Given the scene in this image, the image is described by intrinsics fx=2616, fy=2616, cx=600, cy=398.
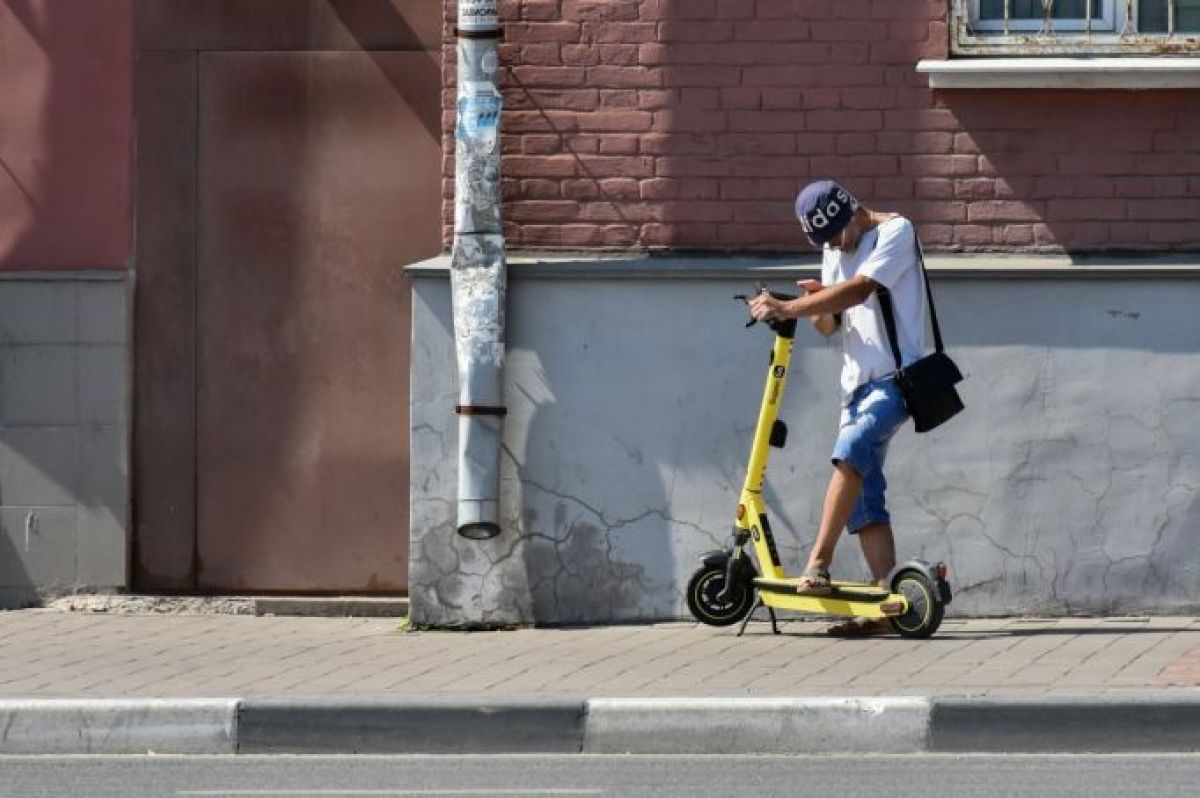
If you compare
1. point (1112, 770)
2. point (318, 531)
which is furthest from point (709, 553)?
point (1112, 770)

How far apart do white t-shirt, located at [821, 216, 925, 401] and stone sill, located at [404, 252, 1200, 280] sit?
0.63m

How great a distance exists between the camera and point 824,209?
373 inches

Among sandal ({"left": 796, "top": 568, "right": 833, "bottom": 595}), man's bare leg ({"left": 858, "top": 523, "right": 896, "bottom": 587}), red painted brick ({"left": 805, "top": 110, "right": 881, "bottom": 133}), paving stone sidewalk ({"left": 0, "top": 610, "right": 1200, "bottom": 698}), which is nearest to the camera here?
paving stone sidewalk ({"left": 0, "top": 610, "right": 1200, "bottom": 698})

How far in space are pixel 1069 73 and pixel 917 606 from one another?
7.30 feet

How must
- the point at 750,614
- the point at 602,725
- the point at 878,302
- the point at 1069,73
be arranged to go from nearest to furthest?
the point at 602,725
the point at 878,302
the point at 750,614
the point at 1069,73

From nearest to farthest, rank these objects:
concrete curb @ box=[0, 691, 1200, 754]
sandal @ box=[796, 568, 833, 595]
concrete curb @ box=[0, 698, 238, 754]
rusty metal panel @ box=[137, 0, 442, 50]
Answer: concrete curb @ box=[0, 691, 1200, 754]
concrete curb @ box=[0, 698, 238, 754]
sandal @ box=[796, 568, 833, 595]
rusty metal panel @ box=[137, 0, 442, 50]

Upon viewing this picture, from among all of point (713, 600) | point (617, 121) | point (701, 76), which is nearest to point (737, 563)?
point (713, 600)

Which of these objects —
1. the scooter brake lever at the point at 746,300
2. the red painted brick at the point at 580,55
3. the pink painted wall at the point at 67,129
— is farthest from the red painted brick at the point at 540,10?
the pink painted wall at the point at 67,129

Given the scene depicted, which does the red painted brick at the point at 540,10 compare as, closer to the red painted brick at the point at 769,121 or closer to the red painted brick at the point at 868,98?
the red painted brick at the point at 769,121

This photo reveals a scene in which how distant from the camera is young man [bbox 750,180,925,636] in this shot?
949 cm

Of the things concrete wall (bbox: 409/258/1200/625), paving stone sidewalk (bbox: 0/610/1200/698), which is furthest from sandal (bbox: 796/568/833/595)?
concrete wall (bbox: 409/258/1200/625)

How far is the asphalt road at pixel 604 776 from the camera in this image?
7348 millimetres

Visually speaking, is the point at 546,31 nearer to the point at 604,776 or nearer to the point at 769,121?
the point at 769,121

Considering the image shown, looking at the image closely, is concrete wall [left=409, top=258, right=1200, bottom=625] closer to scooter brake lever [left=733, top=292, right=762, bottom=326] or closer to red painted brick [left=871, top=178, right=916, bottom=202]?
scooter brake lever [left=733, top=292, right=762, bottom=326]
